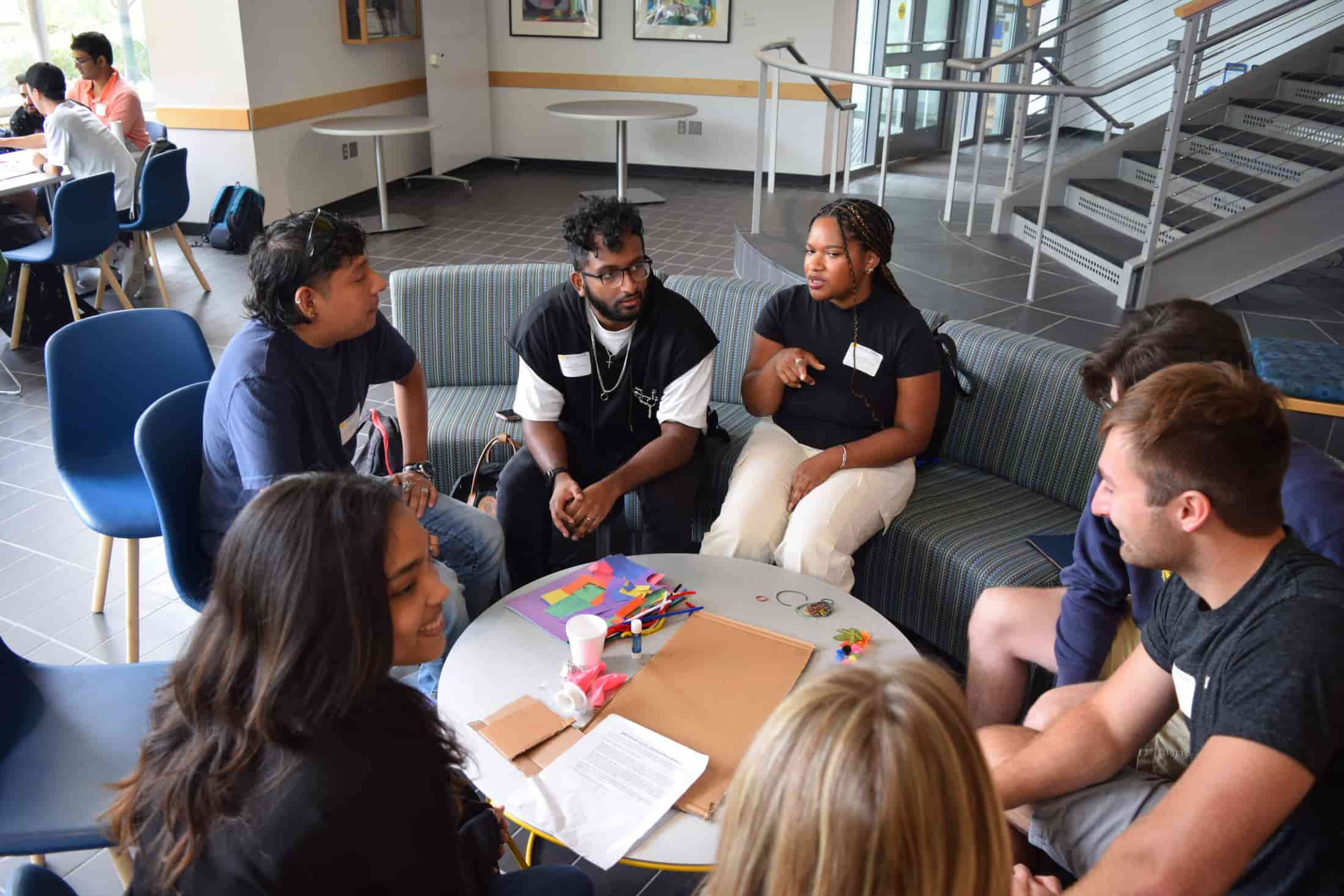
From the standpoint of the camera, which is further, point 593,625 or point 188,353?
point 188,353

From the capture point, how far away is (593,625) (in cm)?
194

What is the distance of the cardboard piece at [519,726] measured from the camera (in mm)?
1716

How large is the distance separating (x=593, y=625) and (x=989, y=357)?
65.4 inches

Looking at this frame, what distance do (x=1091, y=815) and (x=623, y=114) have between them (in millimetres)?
7317

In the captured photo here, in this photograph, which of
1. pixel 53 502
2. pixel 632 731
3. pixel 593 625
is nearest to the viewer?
pixel 632 731

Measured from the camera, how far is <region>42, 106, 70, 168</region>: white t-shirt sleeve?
17.3ft

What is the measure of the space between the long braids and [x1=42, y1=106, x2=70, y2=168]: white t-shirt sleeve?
448 centimetres

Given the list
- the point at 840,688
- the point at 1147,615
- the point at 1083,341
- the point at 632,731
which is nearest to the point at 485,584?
the point at 632,731

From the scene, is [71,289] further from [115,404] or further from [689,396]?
[689,396]

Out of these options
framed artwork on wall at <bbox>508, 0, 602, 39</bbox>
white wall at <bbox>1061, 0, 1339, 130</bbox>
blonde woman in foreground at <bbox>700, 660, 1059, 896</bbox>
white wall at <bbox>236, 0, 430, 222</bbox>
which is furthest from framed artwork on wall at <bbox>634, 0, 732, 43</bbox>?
blonde woman in foreground at <bbox>700, 660, 1059, 896</bbox>

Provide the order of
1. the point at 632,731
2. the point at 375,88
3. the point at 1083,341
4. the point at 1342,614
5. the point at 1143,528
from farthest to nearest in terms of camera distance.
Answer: the point at 375,88 → the point at 1083,341 → the point at 632,731 → the point at 1143,528 → the point at 1342,614

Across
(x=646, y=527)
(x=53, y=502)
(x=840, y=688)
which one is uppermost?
(x=840, y=688)

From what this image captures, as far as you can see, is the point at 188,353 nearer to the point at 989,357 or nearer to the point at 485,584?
the point at 485,584

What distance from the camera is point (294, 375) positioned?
89.1 inches
